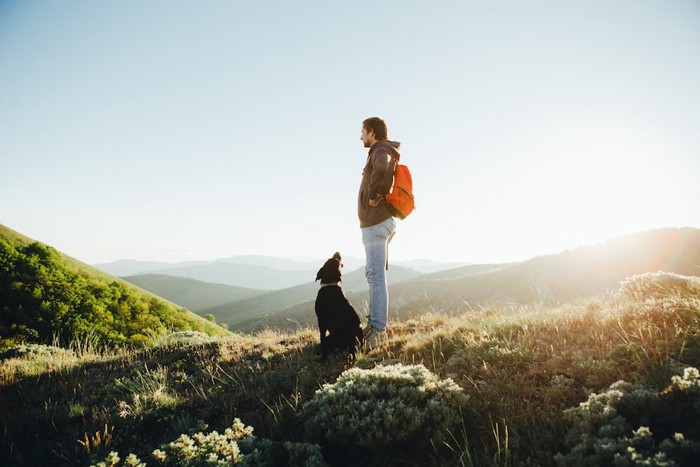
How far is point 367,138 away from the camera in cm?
548

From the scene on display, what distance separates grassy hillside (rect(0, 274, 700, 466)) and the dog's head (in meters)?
1.21

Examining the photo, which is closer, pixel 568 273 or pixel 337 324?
pixel 337 324

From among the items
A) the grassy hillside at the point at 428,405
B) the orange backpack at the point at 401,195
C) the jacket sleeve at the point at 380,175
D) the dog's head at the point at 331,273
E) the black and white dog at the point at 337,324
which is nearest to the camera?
the grassy hillside at the point at 428,405

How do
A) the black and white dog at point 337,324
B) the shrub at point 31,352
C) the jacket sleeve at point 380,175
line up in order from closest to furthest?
1. the black and white dog at point 337,324
2. the jacket sleeve at point 380,175
3. the shrub at point 31,352

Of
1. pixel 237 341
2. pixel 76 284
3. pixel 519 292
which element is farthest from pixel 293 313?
pixel 237 341

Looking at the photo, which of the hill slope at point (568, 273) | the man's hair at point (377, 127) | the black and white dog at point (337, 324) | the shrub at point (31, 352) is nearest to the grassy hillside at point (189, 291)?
the hill slope at point (568, 273)


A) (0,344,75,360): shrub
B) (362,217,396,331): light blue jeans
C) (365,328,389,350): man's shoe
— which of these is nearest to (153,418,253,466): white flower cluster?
(365,328,389,350): man's shoe

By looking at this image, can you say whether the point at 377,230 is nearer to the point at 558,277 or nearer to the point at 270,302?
the point at 558,277

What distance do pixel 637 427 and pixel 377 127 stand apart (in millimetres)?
4795

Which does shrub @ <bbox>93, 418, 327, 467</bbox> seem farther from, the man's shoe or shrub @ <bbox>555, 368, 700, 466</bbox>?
the man's shoe

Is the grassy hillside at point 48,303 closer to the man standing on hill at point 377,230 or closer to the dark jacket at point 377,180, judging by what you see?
the man standing on hill at point 377,230

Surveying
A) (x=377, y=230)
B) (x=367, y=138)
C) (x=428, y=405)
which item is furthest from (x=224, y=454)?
(x=367, y=138)

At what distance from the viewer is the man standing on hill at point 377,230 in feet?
16.3

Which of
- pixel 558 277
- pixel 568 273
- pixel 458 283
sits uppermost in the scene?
pixel 568 273
